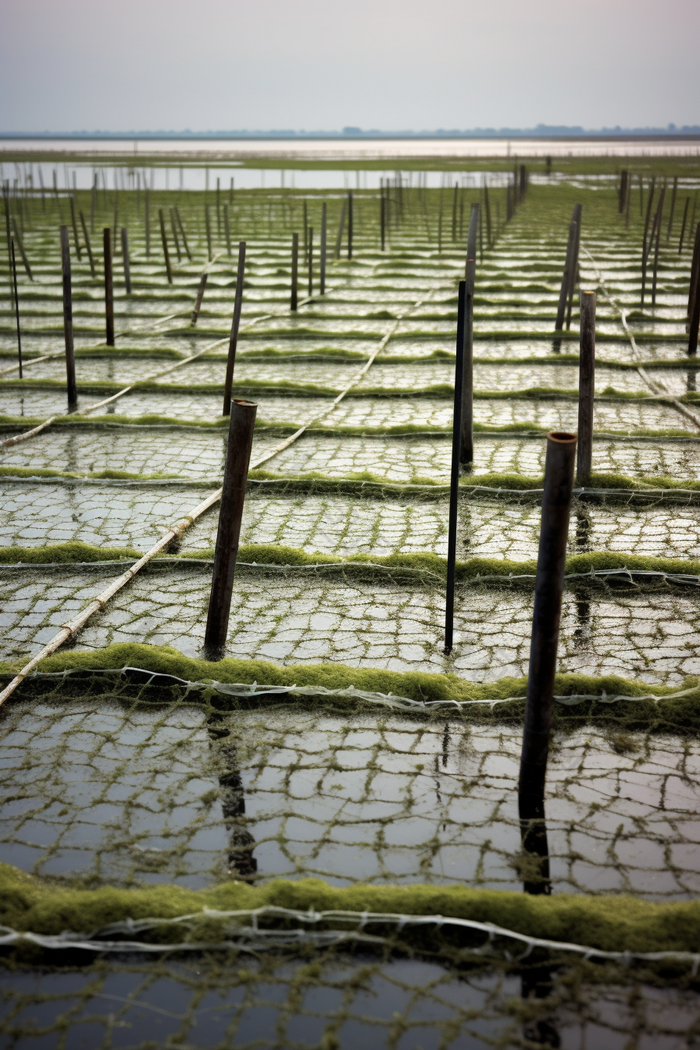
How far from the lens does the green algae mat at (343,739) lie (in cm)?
315

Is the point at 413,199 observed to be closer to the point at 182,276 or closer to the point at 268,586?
the point at 182,276

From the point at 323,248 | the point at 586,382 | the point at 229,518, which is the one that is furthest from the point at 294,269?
the point at 229,518

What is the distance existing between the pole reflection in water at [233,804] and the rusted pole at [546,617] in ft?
3.54

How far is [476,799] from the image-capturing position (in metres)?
4.09

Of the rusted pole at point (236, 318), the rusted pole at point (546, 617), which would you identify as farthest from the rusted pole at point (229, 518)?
the rusted pole at point (236, 318)

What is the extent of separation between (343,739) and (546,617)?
1357mm

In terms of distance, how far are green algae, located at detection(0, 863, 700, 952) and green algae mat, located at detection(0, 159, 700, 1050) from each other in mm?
11

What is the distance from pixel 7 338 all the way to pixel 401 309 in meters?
6.27

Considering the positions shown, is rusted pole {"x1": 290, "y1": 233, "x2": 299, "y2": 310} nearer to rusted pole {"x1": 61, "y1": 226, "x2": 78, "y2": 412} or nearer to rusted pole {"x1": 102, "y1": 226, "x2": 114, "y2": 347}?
rusted pole {"x1": 102, "y1": 226, "x2": 114, "y2": 347}

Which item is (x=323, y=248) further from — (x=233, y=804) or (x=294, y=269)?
(x=233, y=804)

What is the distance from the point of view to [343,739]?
14.9ft

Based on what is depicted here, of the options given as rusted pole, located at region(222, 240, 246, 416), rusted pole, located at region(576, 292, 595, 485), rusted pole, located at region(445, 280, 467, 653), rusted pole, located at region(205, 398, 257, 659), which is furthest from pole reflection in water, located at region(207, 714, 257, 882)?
rusted pole, located at region(222, 240, 246, 416)

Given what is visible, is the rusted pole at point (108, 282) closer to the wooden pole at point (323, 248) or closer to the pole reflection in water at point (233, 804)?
the wooden pole at point (323, 248)

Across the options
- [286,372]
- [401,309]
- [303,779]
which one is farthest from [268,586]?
[401,309]
